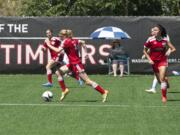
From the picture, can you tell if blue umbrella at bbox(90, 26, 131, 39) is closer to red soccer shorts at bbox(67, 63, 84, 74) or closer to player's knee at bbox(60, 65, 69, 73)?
player's knee at bbox(60, 65, 69, 73)

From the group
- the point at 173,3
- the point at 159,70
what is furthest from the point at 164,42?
the point at 173,3

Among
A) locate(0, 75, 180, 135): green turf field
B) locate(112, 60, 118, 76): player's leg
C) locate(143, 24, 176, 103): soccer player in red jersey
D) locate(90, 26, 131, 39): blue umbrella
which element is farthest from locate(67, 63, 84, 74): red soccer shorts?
locate(90, 26, 131, 39): blue umbrella

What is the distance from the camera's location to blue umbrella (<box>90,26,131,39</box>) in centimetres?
2973

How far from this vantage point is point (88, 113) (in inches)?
556

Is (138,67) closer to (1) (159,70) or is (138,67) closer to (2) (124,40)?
(2) (124,40)

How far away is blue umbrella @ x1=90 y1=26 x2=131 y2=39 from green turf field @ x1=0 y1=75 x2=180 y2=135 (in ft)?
25.1

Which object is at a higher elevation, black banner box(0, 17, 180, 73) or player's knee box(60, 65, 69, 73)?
player's knee box(60, 65, 69, 73)

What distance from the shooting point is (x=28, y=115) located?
1366 centimetres

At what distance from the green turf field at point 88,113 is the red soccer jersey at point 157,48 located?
1.12 m

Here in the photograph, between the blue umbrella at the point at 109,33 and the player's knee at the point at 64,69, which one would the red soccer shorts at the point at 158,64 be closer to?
the player's knee at the point at 64,69

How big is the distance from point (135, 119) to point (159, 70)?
4.07 m

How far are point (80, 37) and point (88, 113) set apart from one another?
16.7 m

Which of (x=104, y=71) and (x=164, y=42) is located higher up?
(x=164, y=42)

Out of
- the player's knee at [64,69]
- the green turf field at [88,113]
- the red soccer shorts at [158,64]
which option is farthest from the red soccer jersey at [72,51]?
the red soccer shorts at [158,64]
